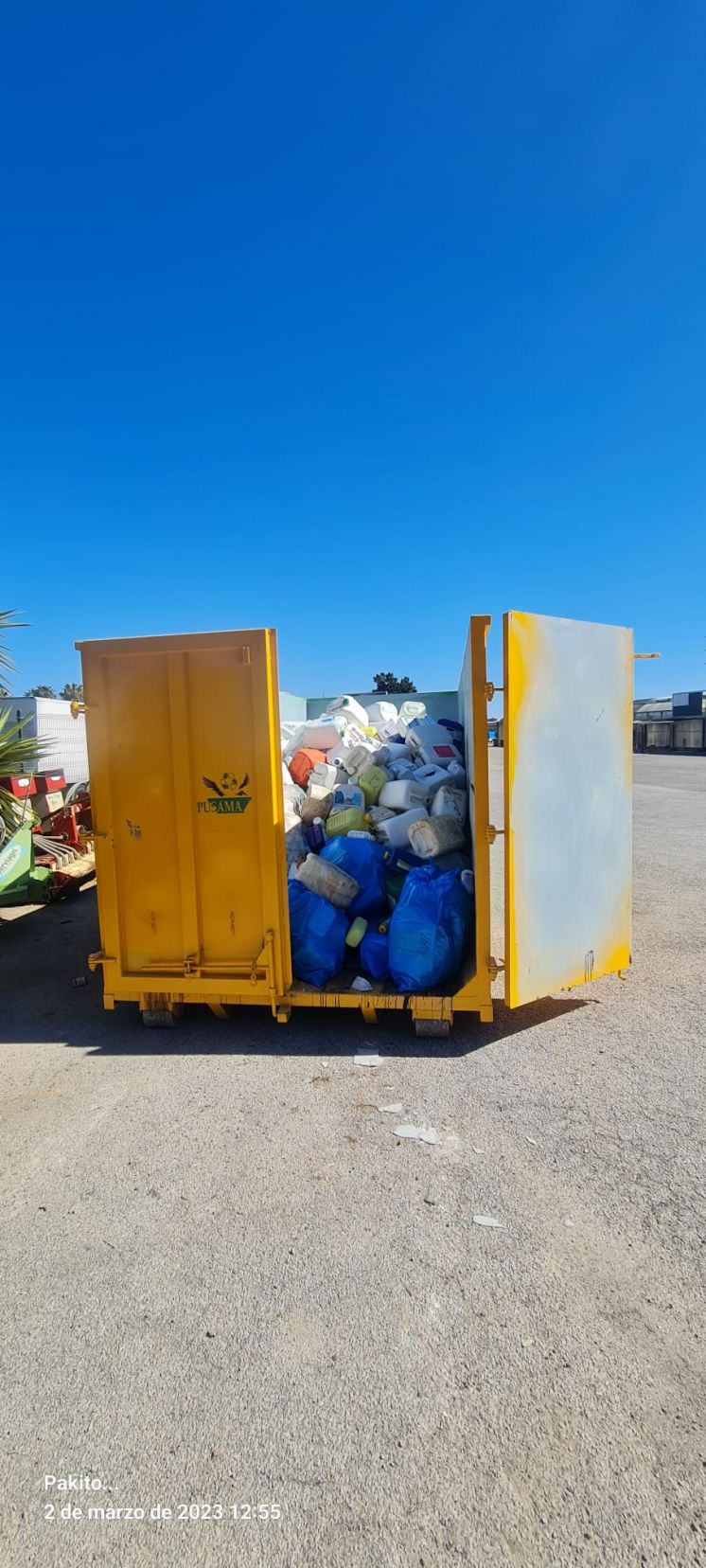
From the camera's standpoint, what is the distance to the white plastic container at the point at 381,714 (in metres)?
7.90

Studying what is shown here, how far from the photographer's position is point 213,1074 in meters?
3.25

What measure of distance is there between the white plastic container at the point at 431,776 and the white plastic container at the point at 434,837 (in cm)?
59

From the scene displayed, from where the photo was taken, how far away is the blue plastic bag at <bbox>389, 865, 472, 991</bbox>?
3490 mm

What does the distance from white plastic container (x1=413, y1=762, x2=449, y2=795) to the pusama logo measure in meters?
1.66

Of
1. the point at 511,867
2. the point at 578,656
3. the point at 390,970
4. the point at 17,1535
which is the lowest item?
the point at 17,1535

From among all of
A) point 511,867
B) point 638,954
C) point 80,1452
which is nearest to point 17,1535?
point 80,1452

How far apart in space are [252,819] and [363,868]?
2.92ft

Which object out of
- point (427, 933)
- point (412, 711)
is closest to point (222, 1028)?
point (427, 933)

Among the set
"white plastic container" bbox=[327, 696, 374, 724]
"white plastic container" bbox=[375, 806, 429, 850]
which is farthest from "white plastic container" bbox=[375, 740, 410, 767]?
"white plastic container" bbox=[327, 696, 374, 724]

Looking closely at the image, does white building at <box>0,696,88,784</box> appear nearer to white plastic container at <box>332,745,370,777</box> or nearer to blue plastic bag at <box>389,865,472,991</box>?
white plastic container at <box>332,745,370,777</box>

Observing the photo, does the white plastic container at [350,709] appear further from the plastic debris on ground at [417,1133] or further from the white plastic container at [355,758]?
the plastic debris on ground at [417,1133]

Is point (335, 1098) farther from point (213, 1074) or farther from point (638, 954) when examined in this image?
point (638, 954)

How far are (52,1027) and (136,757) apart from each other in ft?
5.84

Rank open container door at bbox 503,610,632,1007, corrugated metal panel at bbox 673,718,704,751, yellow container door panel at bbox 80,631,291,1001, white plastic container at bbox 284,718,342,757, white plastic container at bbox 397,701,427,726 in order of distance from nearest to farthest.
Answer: open container door at bbox 503,610,632,1007, yellow container door panel at bbox 80,631,291,1001, white plastic container at bbox 284,718,342,757, white plastic container at bbox 397,701,427,726, corrugated metal panel at bbox 673,718,704,751
